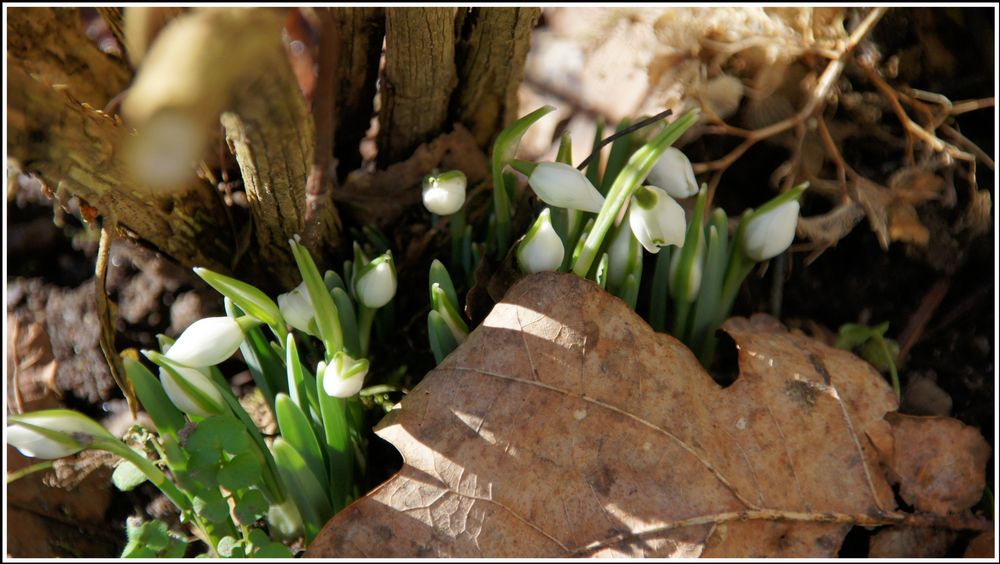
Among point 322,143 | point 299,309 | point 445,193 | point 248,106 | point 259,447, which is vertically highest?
point 248,106

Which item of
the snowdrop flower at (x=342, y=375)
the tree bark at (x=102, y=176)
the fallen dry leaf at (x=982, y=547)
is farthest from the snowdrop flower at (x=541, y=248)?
the fallen dry leaf at (x=982, y=547)

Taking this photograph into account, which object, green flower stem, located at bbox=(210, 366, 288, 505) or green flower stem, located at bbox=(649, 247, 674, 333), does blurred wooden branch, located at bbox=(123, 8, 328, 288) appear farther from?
green flower stem, located at bbox=(649, 247, 674, 333)

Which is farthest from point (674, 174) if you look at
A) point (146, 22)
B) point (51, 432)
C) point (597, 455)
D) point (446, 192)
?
point (51, 432)

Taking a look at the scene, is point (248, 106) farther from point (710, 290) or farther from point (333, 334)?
point (710, 290)

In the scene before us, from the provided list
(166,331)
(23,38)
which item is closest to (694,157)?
(166,331)

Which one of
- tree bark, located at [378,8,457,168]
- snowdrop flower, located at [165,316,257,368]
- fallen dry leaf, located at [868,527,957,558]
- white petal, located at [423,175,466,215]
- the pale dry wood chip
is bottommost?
fallen dry leaf, located at [868,527,957,558]

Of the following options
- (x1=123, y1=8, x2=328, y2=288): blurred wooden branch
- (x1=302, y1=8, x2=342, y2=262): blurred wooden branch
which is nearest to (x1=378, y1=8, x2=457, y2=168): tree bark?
(x1=302, y1=8, x2=342, y2=262): blurred wooden branch
